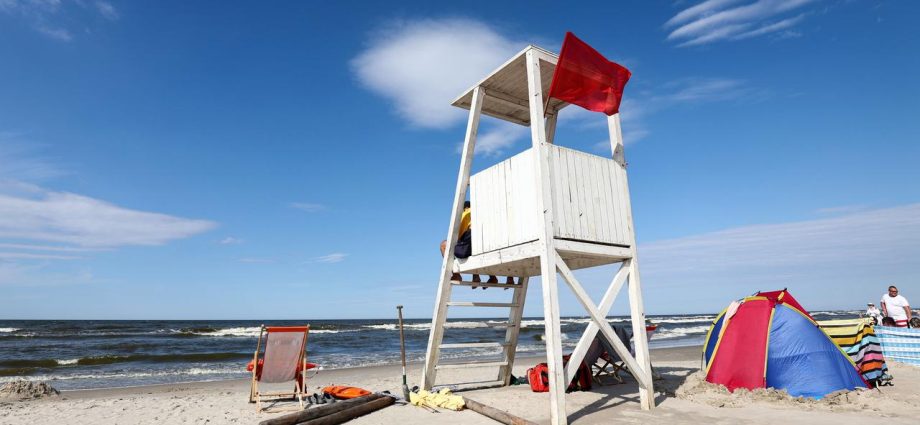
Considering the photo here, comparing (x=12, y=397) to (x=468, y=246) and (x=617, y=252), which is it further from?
(x=617, y=252)

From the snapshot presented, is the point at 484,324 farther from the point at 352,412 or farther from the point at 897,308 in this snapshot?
the point at 897,308

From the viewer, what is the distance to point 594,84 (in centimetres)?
619

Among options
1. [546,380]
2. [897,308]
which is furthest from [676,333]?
[546,380]

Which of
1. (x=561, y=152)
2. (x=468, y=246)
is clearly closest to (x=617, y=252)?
(x=561, y=152)

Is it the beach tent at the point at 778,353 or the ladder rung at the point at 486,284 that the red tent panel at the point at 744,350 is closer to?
the beach tent at the point at 778,353

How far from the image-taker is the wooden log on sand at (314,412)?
203 inches

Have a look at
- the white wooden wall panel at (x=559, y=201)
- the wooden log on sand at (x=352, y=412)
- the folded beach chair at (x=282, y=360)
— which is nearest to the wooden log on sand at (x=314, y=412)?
the wooden log on sand at (x=352, y=412)

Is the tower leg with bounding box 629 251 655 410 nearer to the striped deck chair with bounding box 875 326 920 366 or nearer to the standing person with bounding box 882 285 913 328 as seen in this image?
the striped deck chair with bounding box 875 326 920 366

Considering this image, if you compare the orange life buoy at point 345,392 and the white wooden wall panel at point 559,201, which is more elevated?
the white wooden wall panel at point 559,201

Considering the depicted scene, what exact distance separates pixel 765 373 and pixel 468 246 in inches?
161

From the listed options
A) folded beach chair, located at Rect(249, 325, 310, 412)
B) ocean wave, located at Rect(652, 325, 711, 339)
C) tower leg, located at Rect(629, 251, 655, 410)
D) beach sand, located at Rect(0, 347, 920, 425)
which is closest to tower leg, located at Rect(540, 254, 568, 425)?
beach sand, located at Rect(0, 347, 920, 425)

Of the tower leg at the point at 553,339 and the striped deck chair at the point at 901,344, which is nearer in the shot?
the tower leg at the point at 553,339

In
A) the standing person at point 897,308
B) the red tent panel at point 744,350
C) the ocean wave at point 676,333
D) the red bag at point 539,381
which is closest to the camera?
the red tent panel at point 744,350

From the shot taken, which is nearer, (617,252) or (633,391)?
(617,252)
